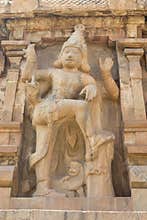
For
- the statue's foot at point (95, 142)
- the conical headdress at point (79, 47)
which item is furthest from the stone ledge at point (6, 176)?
the conical headdress at point (79, 47)

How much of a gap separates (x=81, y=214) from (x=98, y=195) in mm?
851

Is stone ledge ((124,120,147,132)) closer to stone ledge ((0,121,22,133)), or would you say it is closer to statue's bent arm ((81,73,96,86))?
statue's bent arm ((81,73,96,86))

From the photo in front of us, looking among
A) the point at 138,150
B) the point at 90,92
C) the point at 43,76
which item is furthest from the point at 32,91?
the point at 138,150

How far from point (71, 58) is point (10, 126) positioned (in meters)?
1.69

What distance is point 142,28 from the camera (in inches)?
321

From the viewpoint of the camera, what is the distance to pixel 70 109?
6.16 metres

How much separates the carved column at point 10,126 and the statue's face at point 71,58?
1026 millimetres

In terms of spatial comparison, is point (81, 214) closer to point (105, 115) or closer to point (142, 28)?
point (105, 115)

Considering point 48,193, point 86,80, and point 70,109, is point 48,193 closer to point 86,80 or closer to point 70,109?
point 70,109

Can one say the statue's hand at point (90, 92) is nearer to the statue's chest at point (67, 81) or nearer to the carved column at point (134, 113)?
the statue's chest at point (67, 81)

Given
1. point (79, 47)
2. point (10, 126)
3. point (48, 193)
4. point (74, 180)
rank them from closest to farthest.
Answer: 1. point (48, 193)
2. point (74, 180)
3. point (10, 126)
4. point (79, 47)

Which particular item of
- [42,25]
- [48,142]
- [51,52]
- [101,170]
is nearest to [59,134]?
[48,142]

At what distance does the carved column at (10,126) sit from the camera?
5.73 meters

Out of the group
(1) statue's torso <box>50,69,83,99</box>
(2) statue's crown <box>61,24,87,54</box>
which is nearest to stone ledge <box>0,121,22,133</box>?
(1) statue's torso <box>50,69,83,99</box>
